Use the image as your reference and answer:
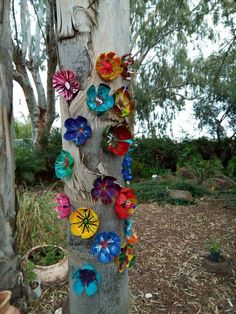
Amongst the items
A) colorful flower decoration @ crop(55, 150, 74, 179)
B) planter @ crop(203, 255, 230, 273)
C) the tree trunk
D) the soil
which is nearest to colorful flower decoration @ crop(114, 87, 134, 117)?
colorful flower decoration @ crop(55, 150, 74, 179)

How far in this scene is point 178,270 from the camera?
2.74 meters

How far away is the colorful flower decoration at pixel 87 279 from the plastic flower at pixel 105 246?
60 millimetres

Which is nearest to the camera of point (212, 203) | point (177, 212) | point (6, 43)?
point (6, 43)

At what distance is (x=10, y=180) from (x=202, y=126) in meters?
9.17

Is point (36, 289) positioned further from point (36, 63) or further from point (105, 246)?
point (36, 63)

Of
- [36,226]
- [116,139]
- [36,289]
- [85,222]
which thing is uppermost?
[116,139]

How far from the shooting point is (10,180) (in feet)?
6.04

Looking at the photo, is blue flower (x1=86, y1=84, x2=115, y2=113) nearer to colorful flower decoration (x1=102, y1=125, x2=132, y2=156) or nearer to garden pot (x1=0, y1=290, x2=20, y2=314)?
colorful flower decoration (x1=102, y1=125, x2=132, y2=156)

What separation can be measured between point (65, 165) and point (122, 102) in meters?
0.31

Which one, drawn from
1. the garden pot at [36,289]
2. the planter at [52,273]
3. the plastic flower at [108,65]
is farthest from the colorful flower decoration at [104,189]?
the planter at [52,273]

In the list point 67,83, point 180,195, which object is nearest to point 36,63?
point 180,195

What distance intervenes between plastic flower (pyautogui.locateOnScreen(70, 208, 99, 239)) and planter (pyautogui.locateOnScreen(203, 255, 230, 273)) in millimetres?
1956

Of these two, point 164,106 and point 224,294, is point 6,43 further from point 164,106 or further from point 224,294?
point 164,106

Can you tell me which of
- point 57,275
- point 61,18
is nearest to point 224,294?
point 57,275
